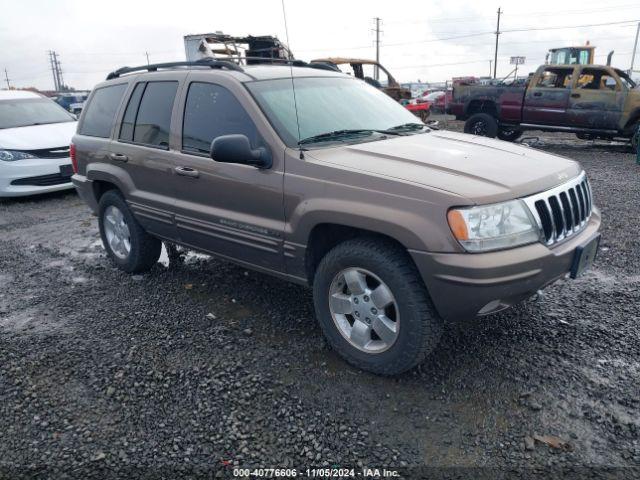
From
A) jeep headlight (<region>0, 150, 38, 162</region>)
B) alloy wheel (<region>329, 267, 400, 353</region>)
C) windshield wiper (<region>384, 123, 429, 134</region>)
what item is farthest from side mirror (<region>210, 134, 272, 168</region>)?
jeep headlight (<region>0, 150, 38, 162</region>)

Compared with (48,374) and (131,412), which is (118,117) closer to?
(48,374)

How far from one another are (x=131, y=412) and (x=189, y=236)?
1.56 metres

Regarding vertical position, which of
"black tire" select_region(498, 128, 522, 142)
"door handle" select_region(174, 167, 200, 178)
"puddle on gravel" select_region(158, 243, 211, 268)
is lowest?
"puddle on gravel" select_region(158, 243, 211, 268)

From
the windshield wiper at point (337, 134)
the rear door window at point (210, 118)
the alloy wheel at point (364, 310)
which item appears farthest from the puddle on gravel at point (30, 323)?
the windshield wiper at point (337, 134)

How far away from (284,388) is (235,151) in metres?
1.45

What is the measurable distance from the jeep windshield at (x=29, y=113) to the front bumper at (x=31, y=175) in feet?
4.06

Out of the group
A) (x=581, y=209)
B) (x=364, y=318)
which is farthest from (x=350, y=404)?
(x=581, y=209)

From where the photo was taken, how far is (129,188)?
4.50 meters

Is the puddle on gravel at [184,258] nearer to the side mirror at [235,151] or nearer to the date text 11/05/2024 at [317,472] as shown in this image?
the side mirror at [235,151]

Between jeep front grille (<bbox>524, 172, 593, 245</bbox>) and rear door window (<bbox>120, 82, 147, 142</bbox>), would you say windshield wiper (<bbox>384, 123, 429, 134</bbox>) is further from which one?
rear door window (<bbox>120, 82, 147, 142</bbox>)

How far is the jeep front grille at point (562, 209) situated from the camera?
2812 mm

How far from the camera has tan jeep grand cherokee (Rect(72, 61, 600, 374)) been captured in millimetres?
2666

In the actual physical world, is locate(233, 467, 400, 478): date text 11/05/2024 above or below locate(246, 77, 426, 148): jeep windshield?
below

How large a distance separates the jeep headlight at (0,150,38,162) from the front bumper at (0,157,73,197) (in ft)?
0.18
